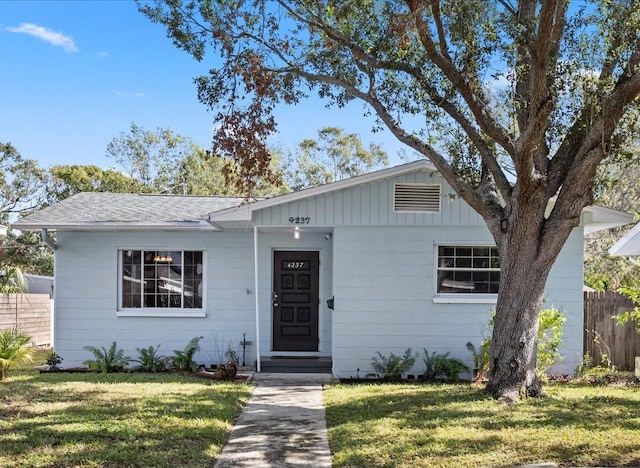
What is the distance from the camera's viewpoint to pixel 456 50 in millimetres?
8898

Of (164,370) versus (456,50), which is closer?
(456,50)

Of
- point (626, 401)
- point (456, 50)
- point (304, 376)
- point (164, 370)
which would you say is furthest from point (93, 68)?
point (626, 401)

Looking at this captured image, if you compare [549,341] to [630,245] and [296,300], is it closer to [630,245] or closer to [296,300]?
[630,245]

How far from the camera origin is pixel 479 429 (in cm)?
670

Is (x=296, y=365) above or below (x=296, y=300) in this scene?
below

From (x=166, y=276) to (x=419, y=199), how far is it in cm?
547

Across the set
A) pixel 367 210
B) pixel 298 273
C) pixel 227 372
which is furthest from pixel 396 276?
pixel 227 372

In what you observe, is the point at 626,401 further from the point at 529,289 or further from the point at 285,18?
the point at 285,18

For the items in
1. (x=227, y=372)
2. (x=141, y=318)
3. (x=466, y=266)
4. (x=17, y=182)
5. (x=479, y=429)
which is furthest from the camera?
(x=17, y=182)

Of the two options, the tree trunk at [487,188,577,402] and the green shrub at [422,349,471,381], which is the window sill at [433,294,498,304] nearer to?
the green shrub at [422,349,471,381]

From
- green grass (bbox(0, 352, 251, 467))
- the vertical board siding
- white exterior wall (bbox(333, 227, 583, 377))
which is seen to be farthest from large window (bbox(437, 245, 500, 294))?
green grass (bbox(0, 352, 251, 467))

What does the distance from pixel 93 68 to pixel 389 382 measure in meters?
17.1

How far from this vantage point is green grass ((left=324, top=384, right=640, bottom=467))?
5.78m

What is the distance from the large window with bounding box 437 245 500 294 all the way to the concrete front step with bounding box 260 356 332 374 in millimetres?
2950
